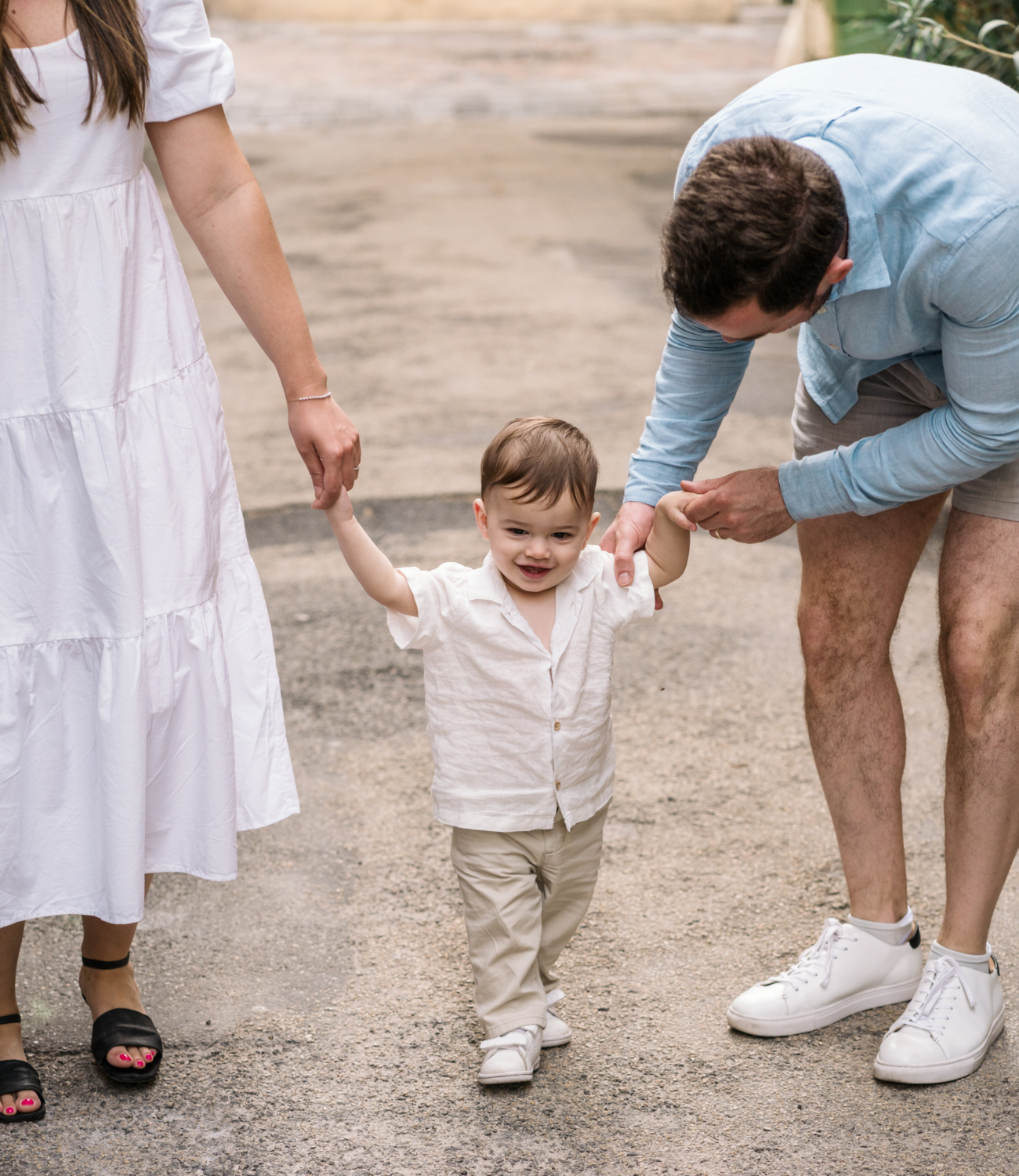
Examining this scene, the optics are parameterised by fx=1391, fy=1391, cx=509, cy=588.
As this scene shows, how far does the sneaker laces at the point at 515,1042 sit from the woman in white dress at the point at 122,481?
1.79 ft

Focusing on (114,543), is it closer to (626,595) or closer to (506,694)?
(506,694)

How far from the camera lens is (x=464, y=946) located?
289 centimetres

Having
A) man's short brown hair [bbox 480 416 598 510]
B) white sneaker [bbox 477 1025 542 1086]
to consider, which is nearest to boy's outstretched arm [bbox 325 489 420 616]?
man's short brown hair [bbox 480 416 598 510]

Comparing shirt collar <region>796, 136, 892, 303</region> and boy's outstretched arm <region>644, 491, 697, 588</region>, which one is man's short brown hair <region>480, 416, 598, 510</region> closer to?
boy's outstretched arm <region>644, 491, 697, 588</region>

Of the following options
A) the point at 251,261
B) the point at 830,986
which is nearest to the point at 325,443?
the point at 251,261

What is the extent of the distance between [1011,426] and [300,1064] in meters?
1.65

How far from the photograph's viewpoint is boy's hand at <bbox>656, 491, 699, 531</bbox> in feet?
7.93

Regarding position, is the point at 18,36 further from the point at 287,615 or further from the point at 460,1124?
the point at 287,615

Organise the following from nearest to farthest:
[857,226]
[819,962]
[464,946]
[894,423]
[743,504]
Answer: [857,226]
[743,504]
[894,423]
[819,962]
[464,946]

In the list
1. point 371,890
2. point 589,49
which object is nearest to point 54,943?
point 371,890

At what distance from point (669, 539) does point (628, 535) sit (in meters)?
0.08

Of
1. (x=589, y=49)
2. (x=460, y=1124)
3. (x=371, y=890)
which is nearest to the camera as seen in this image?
(x=460, y=1124)

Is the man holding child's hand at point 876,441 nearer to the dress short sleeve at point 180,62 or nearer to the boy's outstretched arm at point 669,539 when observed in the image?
the boy's outstretched arm at point 669,539

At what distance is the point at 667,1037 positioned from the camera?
2588 mm
